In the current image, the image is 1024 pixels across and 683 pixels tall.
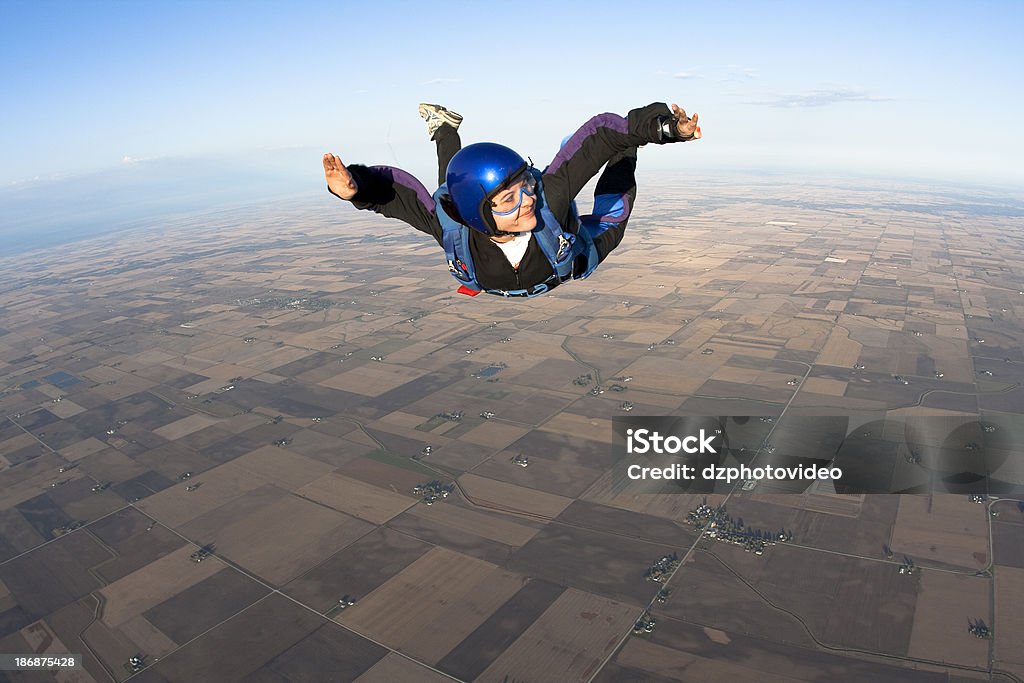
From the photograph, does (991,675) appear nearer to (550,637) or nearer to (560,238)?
(550,637)

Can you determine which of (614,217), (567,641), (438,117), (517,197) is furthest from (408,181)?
(567,641)

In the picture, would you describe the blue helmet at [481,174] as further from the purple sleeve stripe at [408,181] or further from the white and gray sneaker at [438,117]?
the white and gray sneaker at [438,117]

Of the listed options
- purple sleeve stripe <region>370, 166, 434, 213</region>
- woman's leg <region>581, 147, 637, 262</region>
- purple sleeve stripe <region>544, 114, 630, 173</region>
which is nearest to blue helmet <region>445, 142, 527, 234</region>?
purple sleeve stripe <region>544, 114, 630, 173</region>

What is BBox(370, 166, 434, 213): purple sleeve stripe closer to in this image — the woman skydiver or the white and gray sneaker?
the woman skydiver

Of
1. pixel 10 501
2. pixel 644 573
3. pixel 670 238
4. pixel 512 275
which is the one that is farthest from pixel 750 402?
pixel 670 238

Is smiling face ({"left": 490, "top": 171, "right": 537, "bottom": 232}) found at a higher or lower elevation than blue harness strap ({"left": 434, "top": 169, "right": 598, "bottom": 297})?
higher
